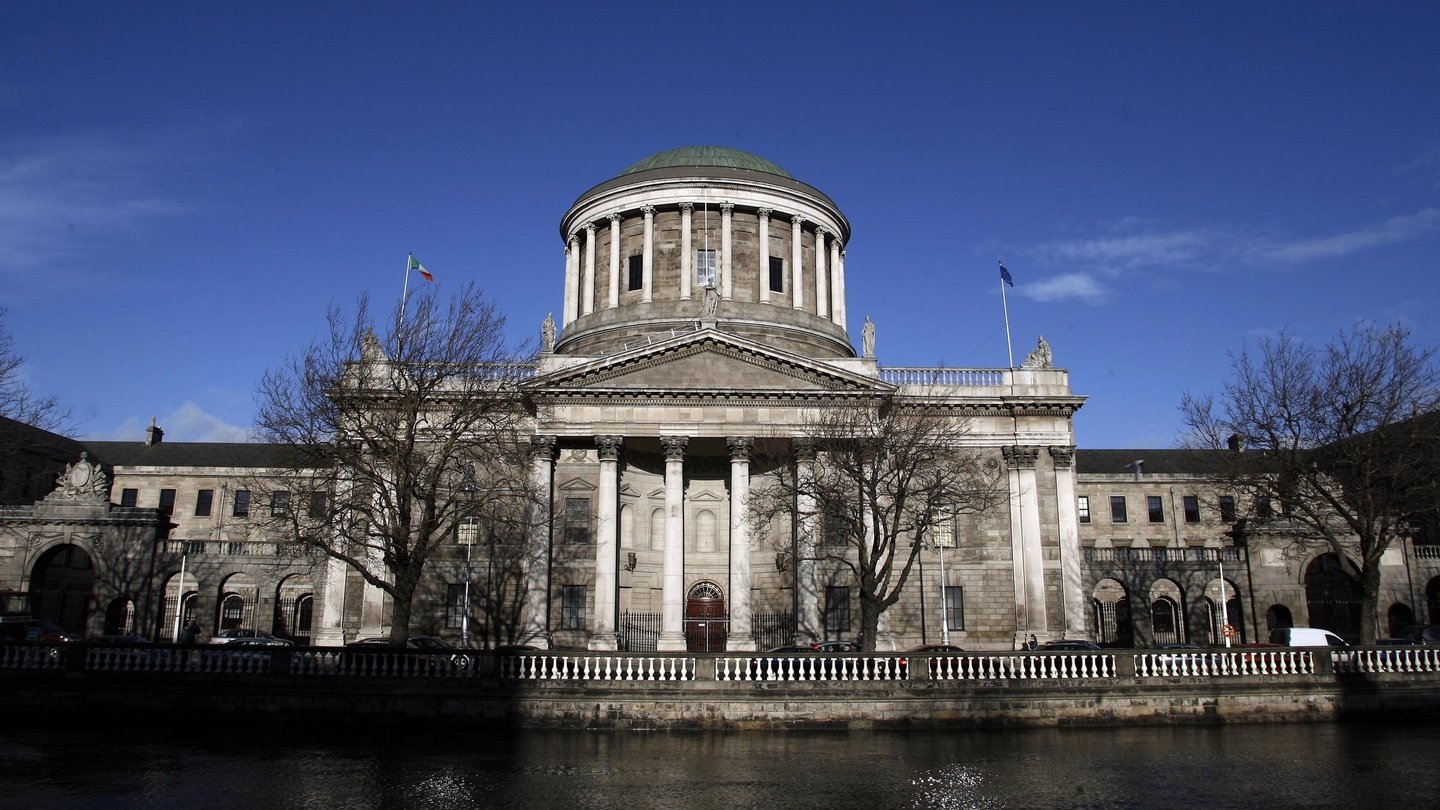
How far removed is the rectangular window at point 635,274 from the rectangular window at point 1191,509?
36.1m

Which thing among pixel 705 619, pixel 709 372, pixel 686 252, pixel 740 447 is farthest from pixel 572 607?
pixel 686 252

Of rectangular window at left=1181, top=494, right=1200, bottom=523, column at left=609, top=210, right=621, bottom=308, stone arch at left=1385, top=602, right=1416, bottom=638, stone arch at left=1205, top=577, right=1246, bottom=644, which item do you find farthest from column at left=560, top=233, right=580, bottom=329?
stone arch at left=1385, top=602, right=1416, bottom=638

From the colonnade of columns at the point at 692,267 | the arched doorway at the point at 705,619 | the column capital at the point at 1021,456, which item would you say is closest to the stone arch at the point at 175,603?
the colonnade of columns at the point at 692,267

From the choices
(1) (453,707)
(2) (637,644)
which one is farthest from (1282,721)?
(2) (637,644)

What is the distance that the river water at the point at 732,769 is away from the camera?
555 inches

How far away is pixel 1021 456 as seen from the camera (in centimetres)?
4131

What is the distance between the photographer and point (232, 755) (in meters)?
18.1

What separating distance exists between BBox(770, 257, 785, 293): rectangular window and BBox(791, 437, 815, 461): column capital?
45.3 feet

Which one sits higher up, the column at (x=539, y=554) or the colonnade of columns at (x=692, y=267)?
the colonnade of columns at (x=692, y=267)

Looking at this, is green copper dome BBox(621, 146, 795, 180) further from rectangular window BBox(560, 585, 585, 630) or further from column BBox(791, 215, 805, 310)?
rectangular window BBox(560, 585, 585, 630)

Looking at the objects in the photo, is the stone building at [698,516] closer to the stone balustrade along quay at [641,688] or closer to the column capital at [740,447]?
the column capital at [740,447]

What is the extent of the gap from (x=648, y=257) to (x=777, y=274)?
649 centimetres

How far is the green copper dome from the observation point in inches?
2073

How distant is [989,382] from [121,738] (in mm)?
33089
